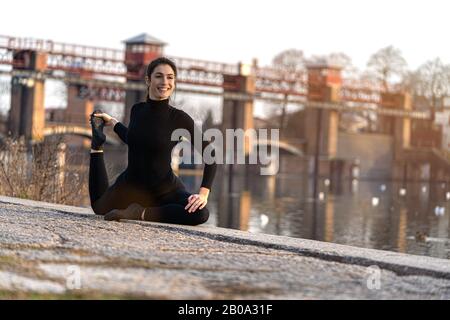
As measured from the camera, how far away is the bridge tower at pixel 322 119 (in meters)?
69.8

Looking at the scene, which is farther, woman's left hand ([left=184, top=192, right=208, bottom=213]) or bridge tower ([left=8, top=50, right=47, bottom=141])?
→ bridge tower ([left=8, top=50, right=47, bottom=141])

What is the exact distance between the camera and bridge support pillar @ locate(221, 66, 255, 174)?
6372 cm

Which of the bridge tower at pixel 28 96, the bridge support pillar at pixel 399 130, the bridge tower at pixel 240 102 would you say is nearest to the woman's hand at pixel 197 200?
the bridge tower at pixel 28 96

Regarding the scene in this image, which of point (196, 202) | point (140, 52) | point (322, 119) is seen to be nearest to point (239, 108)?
point (140, 52)

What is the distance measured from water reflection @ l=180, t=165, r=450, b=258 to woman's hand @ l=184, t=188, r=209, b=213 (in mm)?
11803

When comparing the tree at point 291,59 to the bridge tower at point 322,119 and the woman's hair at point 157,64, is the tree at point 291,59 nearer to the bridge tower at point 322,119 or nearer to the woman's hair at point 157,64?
the bridge tower at point 322,119

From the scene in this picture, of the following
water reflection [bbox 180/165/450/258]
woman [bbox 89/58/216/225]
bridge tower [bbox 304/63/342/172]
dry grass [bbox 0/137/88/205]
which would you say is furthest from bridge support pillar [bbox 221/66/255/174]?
woman [bbox 89/58/216/225]

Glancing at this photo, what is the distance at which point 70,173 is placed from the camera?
52.4 feet

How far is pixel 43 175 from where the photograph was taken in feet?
48.0

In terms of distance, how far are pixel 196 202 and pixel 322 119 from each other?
62904 mm

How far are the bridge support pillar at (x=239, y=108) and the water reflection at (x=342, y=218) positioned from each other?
51.8 feet

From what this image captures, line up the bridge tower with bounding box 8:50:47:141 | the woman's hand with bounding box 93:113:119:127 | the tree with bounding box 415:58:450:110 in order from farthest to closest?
1. the tree with bounding box 415:58:450:110
2. the bridge tower with bounding box 8:50:47:141
3. the woman's hand with bounding box 93:113:119:127

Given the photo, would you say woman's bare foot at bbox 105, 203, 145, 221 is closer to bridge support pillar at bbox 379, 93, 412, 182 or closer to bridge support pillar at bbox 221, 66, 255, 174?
bridge support pillar at bbox 221, 66, 255, 174

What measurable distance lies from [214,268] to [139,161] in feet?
8.54
